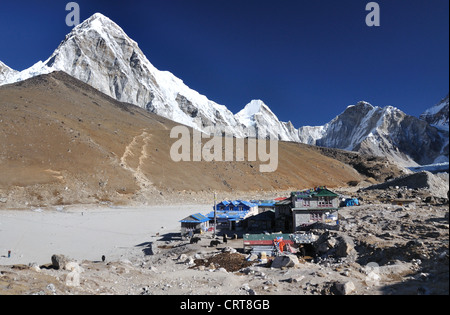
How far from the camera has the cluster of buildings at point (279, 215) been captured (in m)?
32.2

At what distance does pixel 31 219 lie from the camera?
44.3 metres

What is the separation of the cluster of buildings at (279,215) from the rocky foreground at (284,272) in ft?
18.0

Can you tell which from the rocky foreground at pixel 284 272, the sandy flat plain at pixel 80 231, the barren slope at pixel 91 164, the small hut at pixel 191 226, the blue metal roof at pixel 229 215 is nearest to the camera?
the rocky foreground at pixel 284 272

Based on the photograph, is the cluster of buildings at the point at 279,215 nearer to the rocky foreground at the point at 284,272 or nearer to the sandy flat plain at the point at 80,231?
the sandy flat plain at the point at 80,231

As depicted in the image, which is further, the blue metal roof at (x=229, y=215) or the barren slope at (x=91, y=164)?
the barren slope at (x=91, y=164)

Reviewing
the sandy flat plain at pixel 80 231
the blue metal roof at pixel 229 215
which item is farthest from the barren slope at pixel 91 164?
the blue metal roof at pixel 229 215

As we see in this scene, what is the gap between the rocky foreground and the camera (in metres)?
14.2

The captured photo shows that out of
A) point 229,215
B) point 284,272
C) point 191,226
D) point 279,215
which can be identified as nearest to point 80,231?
point 191,226

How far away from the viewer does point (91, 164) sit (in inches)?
2844

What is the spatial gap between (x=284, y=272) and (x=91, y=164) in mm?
64498

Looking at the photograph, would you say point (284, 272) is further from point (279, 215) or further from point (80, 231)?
point (80, 231)

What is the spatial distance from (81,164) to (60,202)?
15.3 meters

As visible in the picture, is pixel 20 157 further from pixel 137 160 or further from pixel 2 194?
pixel 137 160
